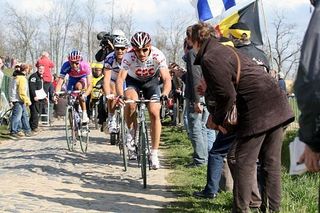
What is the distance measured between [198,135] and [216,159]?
2.54 meters

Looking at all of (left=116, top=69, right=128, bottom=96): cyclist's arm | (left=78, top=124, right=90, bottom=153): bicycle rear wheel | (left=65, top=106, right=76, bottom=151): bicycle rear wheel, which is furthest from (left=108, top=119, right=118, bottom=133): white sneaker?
(left=116, top=69, right=128, bottom=96): cyclist's arm

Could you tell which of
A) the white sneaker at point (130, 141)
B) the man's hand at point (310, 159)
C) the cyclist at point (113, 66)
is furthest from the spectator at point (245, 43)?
the man's hand at point (310, 159)

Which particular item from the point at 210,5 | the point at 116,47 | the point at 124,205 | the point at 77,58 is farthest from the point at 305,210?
the point at 77,58

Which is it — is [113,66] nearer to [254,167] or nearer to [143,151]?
[143,151]

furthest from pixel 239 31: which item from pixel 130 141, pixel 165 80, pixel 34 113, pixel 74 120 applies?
pixel 34 113

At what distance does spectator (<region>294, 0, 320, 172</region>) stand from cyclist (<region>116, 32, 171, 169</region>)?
16.8ft

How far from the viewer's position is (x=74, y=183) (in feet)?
26.9

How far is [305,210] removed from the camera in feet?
18.5

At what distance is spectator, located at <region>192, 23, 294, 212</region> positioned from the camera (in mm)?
5090

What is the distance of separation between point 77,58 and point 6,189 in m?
4.53

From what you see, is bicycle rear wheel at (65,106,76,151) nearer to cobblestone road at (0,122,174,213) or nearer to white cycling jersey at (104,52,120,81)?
cobblestone road at (0,122,174,213)

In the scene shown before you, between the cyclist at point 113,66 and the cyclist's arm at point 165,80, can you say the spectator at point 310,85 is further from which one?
the cyclist at point 113,66

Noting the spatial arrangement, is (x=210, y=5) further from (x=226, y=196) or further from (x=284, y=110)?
(x=284, y=110)

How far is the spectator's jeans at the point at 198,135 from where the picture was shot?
9203 millimetres
